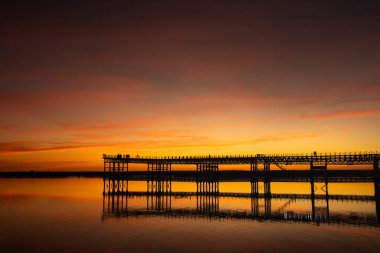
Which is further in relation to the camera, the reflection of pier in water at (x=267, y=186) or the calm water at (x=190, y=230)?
the reflection of pier in water at (x=267, y=186)

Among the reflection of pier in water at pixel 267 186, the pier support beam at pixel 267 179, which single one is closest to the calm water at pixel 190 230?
the reflection of pier in water at pixel 267 186

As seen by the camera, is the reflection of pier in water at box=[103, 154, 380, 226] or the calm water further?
the reflection of pier in water at box=[103, 154, 380, 226]

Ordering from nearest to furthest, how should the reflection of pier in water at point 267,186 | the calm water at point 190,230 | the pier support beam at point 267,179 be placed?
the calm water at point 190,230, the reflection of pier in water at point 267,186, the pier support beam at point 267,179

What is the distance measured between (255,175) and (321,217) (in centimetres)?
2981

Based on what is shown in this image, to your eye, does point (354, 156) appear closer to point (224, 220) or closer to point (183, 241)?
point (224, 220)

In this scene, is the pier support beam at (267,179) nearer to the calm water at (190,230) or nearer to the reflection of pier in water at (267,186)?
the reflection of pier in water at (267,186)

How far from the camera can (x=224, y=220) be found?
1559 inches

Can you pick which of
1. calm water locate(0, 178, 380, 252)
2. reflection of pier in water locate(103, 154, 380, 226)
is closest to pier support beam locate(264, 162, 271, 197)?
reflection of pier in water locate(103, 154, 380, 226)

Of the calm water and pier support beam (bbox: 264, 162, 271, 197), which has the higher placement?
pier support beam (bbox: 264, 162, 271, 197)

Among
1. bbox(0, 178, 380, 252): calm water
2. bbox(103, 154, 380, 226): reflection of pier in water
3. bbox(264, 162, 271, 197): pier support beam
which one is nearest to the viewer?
bbox(0, 178, 380, 252): calm water

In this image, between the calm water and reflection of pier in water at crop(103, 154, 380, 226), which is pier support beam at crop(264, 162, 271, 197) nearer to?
reflection of pier in water at crop(103, 154, 380, 226)

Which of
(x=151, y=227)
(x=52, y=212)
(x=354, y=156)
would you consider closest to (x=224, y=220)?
(x=151, y=227)

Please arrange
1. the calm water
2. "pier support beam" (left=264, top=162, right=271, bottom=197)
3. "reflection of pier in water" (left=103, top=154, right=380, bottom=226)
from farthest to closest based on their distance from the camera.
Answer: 1. "pier support beam" (left=264, top=162, right=271, bottom=197)
2. "reflection of pier in water" (left=103, top=154, right=380, bottom=226)
3. the calm water

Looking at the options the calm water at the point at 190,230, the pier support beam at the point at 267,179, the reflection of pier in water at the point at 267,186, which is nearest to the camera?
the calm water at the point at 190,230
